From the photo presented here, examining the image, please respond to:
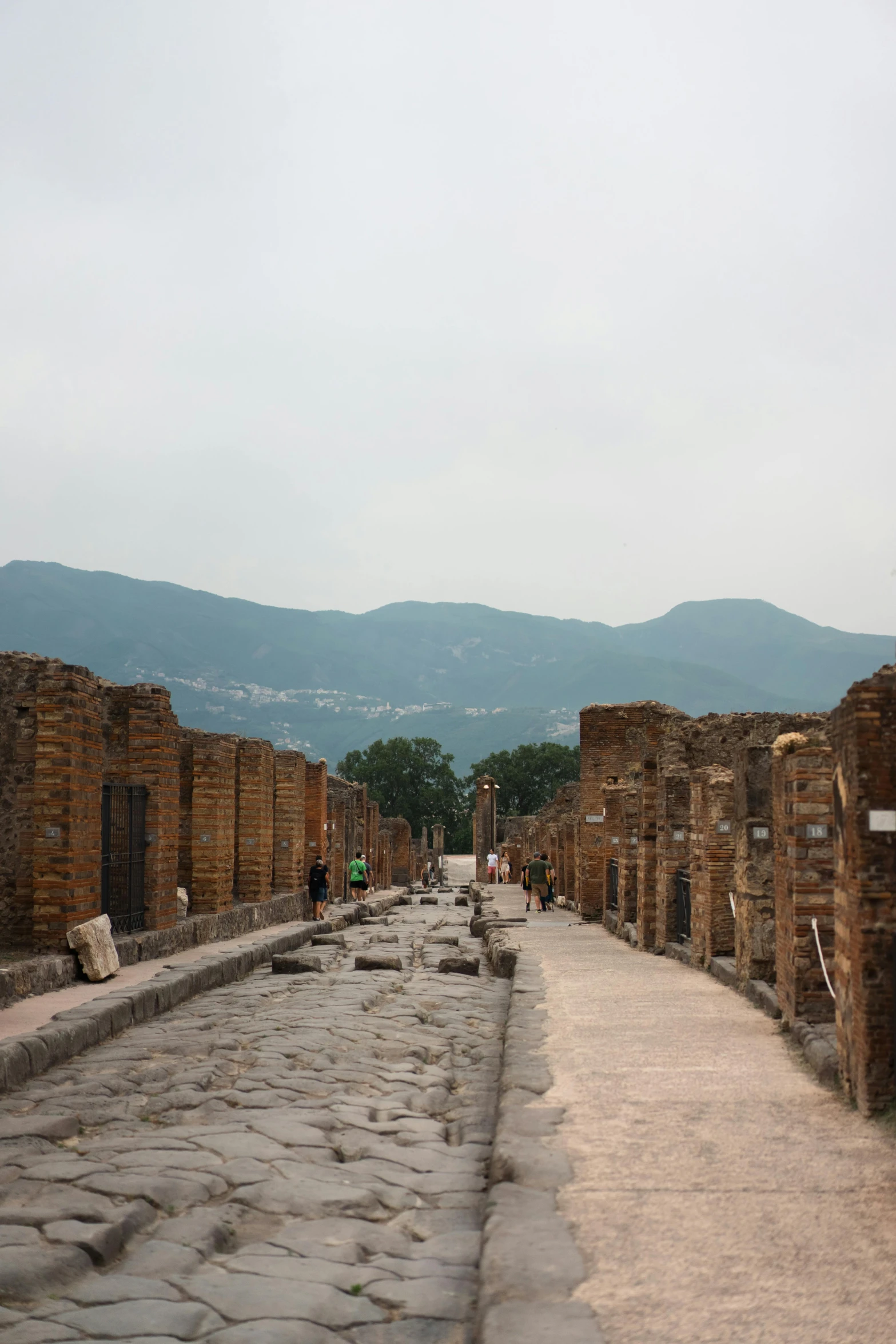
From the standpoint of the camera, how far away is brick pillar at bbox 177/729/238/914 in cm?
1631

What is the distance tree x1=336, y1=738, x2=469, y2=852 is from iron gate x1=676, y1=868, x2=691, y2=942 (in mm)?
80748

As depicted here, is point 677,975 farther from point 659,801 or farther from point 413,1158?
point 413,1158

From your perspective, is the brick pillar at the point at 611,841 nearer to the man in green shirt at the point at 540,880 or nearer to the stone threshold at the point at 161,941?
the man in green shirt at the point at 540,880

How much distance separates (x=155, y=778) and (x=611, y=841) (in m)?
9.33

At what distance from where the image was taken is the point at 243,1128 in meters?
5.74

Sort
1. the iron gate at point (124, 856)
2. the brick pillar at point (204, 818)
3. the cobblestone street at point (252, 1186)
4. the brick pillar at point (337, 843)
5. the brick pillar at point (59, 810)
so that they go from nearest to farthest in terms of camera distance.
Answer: the cobblestone street at point (252, 1186) → the brick pillar at point (59, 810) → the iron gate at point (124, 856) → the brick pillar at point (204, 818) → the brick pillar at point (337, 843)

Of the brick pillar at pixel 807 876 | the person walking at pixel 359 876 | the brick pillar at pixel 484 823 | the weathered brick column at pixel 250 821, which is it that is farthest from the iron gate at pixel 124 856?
the brick pillar at pixel 484 823

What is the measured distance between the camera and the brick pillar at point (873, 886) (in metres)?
Answer: 5.45

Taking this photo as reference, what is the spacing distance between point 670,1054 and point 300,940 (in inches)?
456

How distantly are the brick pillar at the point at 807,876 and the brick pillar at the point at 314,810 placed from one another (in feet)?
56.5

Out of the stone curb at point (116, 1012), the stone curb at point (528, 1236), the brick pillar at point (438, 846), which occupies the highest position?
the stone curb at point (528, 1236)

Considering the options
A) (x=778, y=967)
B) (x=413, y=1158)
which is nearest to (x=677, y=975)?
(x=778, y=967)

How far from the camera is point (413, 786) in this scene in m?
96.1

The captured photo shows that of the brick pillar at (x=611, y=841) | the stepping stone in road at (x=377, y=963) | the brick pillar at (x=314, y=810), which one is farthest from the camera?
the brick pillar at (x=314, y=810)
